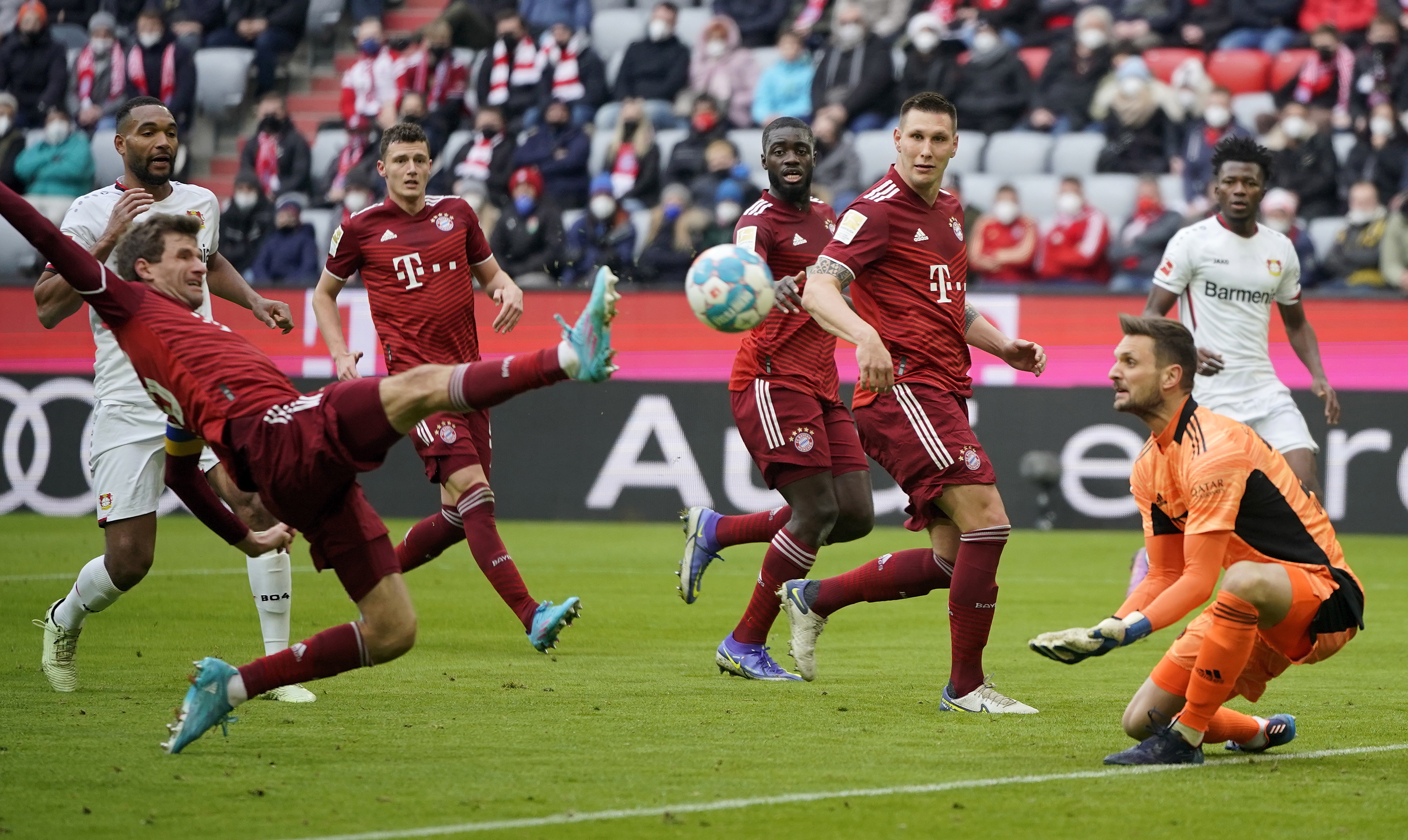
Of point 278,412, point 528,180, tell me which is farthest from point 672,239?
point 278,412

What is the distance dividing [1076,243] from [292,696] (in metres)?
11.3

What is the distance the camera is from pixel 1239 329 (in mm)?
9438

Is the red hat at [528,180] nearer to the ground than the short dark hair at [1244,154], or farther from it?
nearer to the ground

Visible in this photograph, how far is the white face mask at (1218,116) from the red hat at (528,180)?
6970 mm

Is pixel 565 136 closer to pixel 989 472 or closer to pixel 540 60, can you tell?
pixel 540 60

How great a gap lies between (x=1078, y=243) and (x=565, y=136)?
5701 millimetres

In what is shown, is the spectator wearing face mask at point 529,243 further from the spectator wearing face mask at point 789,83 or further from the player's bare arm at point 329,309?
the player's bare arm at point 329,309

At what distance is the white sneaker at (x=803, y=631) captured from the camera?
726 cm

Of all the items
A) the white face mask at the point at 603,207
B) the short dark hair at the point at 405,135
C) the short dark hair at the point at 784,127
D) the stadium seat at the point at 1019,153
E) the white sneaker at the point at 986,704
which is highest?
the short dark hair at the point at 784,127

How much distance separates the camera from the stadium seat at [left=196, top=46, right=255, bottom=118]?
2081 cm

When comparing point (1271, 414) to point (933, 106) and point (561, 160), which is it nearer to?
point (933, 106)

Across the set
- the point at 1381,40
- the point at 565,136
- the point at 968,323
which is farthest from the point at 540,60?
the point at 968,323

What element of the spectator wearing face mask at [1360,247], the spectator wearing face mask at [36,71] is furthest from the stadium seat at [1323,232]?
the spectator wearing face mask at [36,71]

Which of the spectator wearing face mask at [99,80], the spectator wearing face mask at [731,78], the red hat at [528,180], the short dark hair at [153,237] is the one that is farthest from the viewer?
the spectator wearing face mask at [99,80]
